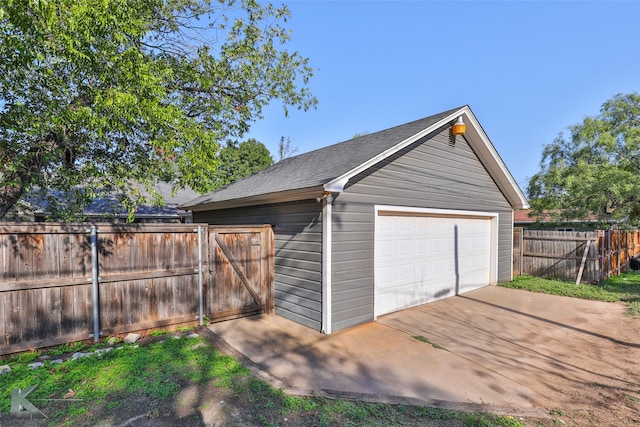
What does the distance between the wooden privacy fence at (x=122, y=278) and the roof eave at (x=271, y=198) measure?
23.9 inches

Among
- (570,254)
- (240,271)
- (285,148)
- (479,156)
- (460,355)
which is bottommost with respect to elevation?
(460,355)

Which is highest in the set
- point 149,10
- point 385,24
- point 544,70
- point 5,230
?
point 385,24

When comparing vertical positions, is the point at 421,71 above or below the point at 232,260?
above

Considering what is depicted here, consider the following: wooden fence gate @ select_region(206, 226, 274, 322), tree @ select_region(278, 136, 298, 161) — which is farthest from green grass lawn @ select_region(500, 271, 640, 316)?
tree @ select_region(278, 136, 298, 161)

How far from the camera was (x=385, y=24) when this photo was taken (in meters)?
8.43

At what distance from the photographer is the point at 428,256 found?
688 cm

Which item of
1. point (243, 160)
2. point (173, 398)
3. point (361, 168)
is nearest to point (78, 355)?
point (173, 398)

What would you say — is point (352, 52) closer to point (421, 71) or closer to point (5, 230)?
point (421, 71)

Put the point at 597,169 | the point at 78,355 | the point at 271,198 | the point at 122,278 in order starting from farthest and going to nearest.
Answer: the point at 597,169, the point at 271,198, the point at 122,278, the point at 78,355

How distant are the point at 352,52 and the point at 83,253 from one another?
30.5 feet

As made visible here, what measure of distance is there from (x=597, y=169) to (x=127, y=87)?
20.6 meters

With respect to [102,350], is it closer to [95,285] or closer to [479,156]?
[95,285]

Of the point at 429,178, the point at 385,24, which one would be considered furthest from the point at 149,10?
the point at 429,178

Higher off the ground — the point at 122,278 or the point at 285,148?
the point at 285,148
